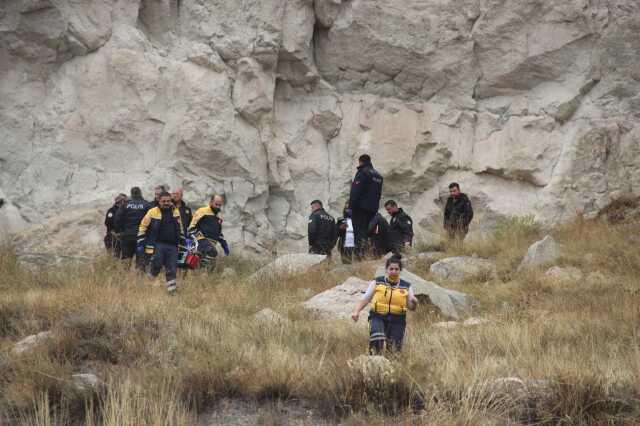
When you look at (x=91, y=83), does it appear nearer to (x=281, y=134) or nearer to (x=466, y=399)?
(x=281, y=134)

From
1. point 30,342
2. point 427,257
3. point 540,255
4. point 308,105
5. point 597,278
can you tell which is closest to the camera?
point 30,342

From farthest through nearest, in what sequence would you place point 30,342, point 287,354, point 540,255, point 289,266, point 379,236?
point 379,236
point 540,255
point 289,266
point 30,342
point 287,354

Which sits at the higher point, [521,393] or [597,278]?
[597,278]

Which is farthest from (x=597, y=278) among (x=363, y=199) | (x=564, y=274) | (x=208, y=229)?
(x=208, y=229)

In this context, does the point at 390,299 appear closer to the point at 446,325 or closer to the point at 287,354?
the point at 287,354

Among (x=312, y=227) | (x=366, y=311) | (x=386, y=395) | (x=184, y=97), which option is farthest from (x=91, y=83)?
(x=386, y=395)

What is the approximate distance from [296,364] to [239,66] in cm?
1117

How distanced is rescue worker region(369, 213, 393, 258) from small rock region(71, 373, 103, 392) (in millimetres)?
7525

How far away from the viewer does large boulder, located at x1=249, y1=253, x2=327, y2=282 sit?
11708mm

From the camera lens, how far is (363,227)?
13.7 m

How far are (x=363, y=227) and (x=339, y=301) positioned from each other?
4418 millimetres

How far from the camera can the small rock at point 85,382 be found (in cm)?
602

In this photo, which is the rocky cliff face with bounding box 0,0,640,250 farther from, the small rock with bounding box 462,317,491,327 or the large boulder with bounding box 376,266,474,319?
the small rock with bounding box 462,317,491,327

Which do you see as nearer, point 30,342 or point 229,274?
point 30,342
